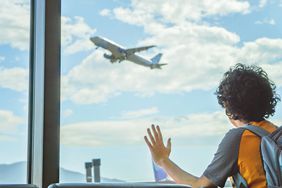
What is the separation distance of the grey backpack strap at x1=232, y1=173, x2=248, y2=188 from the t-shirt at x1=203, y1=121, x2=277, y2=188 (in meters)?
0.01

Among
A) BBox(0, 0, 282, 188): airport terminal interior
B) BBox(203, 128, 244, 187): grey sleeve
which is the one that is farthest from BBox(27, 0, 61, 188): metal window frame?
BBox(203, 128, 244, 187): grey sleeve

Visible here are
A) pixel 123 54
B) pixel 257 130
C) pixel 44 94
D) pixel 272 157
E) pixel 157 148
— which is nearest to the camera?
pixel 272 157

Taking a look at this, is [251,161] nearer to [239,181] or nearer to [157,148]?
[239,181]

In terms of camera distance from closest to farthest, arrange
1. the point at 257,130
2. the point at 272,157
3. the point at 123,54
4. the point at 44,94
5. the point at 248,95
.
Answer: the point at 272,157, the point at 257,130, the point at 248,95, the point at 44,94, the point at 123,54

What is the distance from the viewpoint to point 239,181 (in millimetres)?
1608

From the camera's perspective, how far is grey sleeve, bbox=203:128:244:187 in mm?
1615

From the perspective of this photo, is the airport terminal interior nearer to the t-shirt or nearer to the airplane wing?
the airplane wing

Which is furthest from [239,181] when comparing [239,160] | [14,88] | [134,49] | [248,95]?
[14,88]

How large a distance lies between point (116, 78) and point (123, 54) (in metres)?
0.13

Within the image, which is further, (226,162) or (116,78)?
(116,78)

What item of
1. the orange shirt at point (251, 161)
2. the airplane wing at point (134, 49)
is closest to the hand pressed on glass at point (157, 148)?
the orange shirt at point (251, 161)

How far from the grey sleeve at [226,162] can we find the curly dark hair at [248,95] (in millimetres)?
150

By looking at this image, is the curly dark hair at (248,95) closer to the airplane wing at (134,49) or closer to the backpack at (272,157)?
the backpack at (272,157)

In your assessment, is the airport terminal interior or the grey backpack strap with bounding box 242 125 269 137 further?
the airport terminal interior
